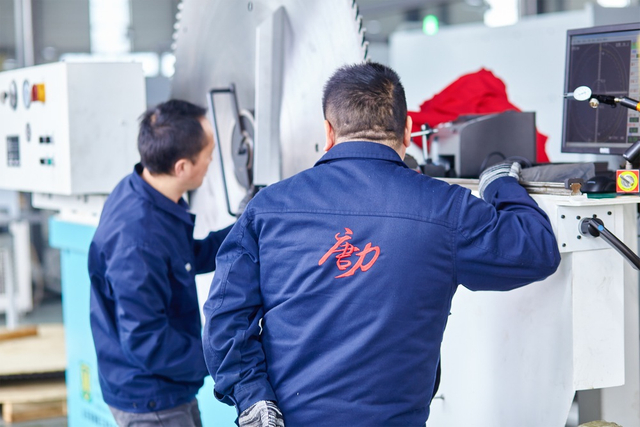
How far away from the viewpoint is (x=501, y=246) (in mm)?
1266

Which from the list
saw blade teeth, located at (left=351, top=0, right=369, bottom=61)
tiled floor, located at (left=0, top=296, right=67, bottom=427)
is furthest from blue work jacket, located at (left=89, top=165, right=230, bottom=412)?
tiled floor, located at (left=0, top=296, right=67, bottom=427)

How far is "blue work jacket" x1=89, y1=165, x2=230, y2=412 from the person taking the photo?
1.80m

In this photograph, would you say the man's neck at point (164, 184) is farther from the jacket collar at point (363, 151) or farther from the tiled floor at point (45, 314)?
the tiled floor at point (45, 314)

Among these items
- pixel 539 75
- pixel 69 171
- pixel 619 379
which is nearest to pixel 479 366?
pixel 619 379

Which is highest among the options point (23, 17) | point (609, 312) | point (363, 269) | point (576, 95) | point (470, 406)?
point (23, 17)

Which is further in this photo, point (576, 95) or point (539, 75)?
point (539, 75)

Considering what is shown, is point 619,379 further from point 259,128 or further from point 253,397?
point 259,128

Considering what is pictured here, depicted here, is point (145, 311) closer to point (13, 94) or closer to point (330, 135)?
point (330, 135)

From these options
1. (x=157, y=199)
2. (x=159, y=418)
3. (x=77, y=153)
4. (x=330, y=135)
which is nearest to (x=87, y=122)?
(x=77, y=153)

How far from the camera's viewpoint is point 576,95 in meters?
1.51

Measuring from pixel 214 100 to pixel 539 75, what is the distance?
5.85ft

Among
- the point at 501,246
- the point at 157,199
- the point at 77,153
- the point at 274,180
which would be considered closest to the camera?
the point at 501,246

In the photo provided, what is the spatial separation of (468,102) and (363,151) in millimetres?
1158

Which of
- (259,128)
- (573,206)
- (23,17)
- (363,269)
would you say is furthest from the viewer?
(23,17)
